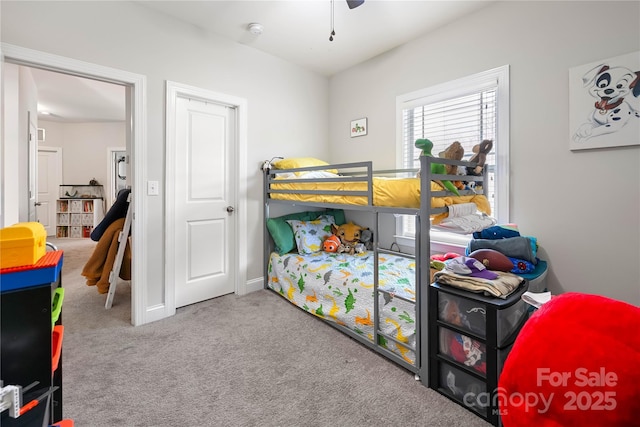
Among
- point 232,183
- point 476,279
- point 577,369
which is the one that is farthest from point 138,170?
point 577,369

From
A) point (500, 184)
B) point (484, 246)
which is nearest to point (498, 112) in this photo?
point (500, 184)

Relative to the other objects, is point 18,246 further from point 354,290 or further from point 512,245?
point 512,245

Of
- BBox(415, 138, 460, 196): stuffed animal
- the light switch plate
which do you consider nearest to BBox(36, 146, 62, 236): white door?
the light switch plate

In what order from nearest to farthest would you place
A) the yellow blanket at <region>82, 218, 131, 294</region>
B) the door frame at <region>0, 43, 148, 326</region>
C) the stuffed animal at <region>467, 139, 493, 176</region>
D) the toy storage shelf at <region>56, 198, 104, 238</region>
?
the stuffed animal at <region>467, 139, 493, 176</region>
the door frame at <region>0, 43, 148, 326</region>
the yellow blanket at <region>82, 218, 131, 294</region>
the toy storage shelf at <region>56, 198, 104, 238</region>

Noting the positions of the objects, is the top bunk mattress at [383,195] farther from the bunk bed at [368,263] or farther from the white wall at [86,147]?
the white wall at [86,147]

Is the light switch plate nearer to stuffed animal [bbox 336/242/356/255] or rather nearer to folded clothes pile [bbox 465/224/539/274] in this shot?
stuffed animal [bbox 336/242/356/255]

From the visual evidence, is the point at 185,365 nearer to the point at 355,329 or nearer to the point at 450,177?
the point at 355,329

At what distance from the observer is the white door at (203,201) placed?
9.09 ft

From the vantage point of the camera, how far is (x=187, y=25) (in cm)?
263

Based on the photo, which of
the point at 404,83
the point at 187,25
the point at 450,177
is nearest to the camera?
the point at 450,177

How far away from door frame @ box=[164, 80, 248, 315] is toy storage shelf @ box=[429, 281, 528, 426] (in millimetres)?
2043

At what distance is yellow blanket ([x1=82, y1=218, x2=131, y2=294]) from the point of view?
9.60ft

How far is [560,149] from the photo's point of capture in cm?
202

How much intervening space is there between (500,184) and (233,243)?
2.53 metres
